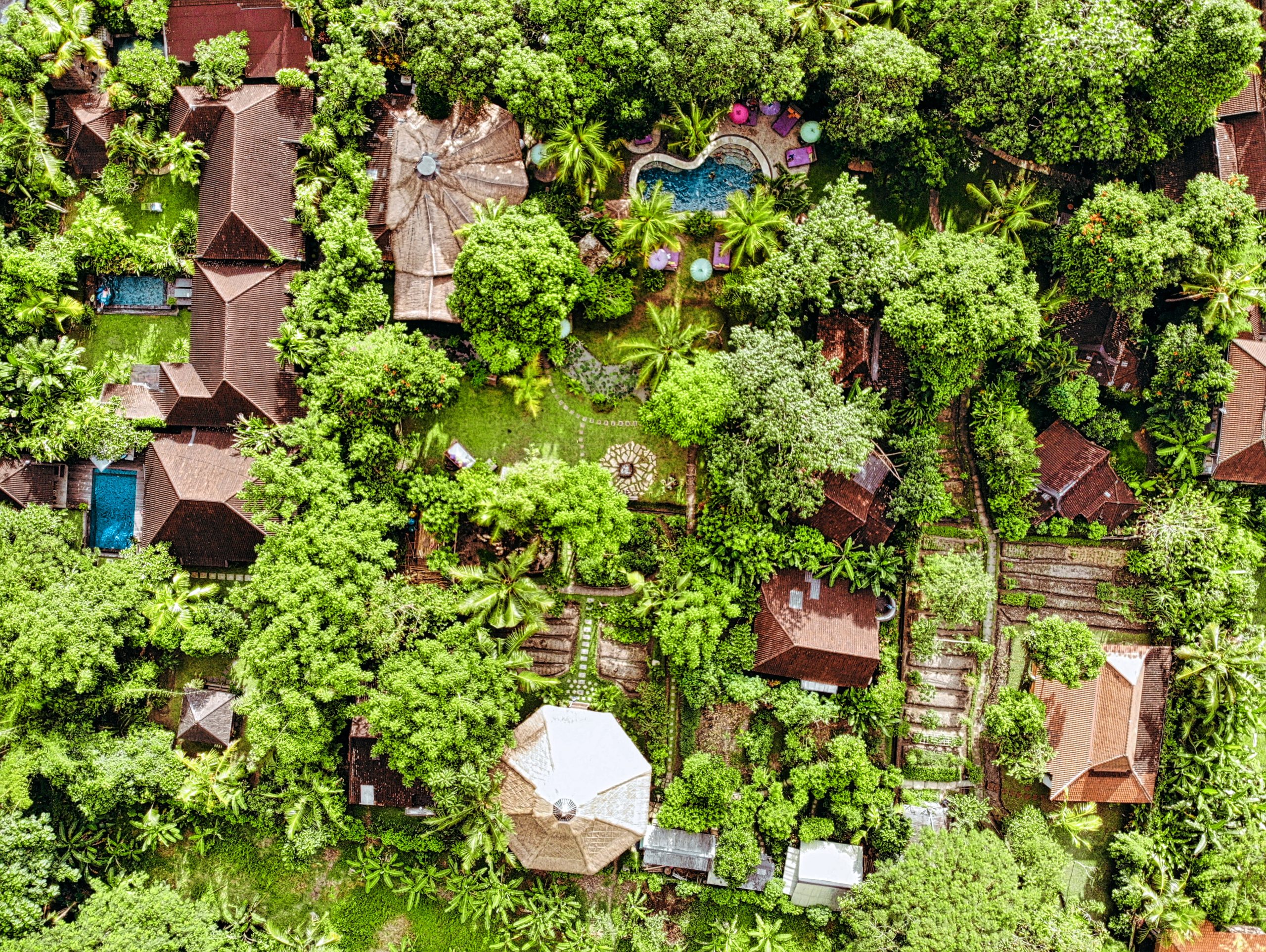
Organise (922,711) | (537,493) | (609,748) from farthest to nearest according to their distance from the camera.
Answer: (922,711), (609,748), (537,493)

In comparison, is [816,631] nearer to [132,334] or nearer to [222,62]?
[132,334]

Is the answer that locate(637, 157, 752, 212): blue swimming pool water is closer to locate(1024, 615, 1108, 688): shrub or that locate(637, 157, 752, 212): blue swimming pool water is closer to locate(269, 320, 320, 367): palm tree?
locate(269, 320, 320, 367): palm tree

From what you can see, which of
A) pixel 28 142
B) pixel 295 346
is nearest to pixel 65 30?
pixel 28 142

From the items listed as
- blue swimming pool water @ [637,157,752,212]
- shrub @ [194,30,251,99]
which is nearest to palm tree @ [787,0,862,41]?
blue swimming pool water @ [637,157,752,212]

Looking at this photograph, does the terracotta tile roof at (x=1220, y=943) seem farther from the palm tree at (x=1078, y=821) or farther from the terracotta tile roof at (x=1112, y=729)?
the terracotta tile roof at (x=1112, y=729)

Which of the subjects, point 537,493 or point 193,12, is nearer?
point 537,493

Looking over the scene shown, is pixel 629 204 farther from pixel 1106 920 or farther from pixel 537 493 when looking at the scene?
pixel 1106 920

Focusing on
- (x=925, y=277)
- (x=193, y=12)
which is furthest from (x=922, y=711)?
(x=193, y=12)
